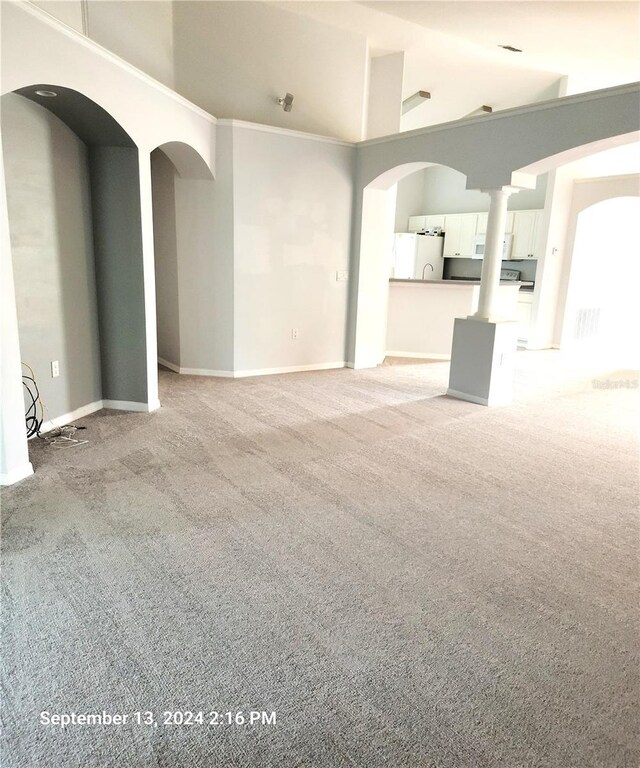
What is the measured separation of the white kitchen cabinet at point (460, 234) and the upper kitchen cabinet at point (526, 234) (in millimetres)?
938

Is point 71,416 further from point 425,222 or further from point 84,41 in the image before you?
point 425,222

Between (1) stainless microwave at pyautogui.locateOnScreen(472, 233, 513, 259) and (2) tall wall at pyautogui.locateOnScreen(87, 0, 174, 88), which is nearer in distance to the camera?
(2) tall wall at pyautogui.locateOnScreen(87, 0, 174, 88)

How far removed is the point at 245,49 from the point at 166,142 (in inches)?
79.3

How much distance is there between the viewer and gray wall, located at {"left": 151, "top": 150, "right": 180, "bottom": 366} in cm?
565

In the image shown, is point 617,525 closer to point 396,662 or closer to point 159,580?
point 396,662

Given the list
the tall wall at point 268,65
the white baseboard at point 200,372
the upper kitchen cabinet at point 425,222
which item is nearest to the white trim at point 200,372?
the white baseboard at point 200,372

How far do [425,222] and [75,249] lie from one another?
791 cm

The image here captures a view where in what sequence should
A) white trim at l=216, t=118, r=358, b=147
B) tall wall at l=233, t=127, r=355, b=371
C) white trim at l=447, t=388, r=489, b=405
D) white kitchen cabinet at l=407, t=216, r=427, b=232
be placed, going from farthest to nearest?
white kitchen cabinet at l=407, t=216, r=427, b=232 → tall wall at l=233, t=127, r=355, b=371 → white trim at l=216, t=118, r=358, b=147 → white trim at l=447, t=388, r=489, b=405

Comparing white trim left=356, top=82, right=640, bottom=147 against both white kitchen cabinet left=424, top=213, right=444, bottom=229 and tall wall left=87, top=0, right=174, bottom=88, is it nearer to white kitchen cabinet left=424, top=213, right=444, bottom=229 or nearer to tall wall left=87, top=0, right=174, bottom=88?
tall wall left=87, top=0, right=174, bottom=88

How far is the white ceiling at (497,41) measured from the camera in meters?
5.15

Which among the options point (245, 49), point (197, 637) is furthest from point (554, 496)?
point (245, 49)

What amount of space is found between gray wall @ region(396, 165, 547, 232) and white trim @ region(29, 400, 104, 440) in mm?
7875

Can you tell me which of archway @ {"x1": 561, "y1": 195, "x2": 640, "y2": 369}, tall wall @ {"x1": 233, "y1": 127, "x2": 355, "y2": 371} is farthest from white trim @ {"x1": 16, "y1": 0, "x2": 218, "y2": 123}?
archway @ {"x1": 561, "y1": 195, "x2": 640, "y2": 369}

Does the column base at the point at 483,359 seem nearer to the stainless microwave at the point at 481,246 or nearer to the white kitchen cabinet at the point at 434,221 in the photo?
the stainless microwave at the point at 481,246
